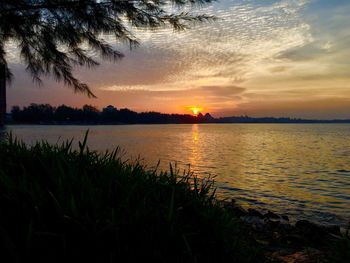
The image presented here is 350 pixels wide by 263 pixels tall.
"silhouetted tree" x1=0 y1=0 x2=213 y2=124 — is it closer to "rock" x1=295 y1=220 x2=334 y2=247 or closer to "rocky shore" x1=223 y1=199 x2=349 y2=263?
"rocky shore" x1=223 y1=199 x2=349 y2=263

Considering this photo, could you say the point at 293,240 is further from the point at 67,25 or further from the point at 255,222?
the point at 67,25

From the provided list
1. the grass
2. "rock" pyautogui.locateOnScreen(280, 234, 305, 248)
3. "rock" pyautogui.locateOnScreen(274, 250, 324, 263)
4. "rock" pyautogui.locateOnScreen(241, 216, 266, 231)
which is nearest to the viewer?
the grass

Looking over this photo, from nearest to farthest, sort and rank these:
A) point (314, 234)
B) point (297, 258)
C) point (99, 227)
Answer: point (99, 227), point (297, 258), point (314, 234)

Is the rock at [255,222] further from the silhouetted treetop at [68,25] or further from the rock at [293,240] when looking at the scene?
the silhouetted treetop at [68,25]

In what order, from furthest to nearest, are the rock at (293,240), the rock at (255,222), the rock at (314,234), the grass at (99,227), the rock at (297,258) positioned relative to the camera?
the rock at (255,222)
the rock at (314,234)
the rock at (293,240)
the rock at (297,258)
the grass at (99,227)

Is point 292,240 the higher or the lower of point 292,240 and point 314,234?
the higher

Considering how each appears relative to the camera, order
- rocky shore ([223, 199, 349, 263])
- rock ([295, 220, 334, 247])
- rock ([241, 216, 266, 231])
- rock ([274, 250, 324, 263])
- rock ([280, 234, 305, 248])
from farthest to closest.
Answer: rock ([241, 216, 266, 231]) < rock ([295, 220, 334, 247]) < rock ([280, 234, 305, 248]) < rocky shore ([223, 199, 349, 263]) < rock ([274, 250, 324, 263])

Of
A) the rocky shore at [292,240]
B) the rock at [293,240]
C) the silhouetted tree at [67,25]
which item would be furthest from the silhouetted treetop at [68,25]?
the rock at [293,240]

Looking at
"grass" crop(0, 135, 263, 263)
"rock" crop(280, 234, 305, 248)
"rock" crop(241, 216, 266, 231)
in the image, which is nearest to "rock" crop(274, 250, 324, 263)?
"rock" crop(280, 234, 305, 248)

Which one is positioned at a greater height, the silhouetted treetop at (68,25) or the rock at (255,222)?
the silhouetted treetop at (68,25)

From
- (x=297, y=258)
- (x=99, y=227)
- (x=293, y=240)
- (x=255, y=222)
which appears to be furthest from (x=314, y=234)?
(x=99, y=227)

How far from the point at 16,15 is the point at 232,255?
441cm

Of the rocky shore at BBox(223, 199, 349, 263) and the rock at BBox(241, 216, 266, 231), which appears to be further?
the rock at BBox(241, 216, 266, 231)

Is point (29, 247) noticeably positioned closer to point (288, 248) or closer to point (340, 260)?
point (340, 260)
